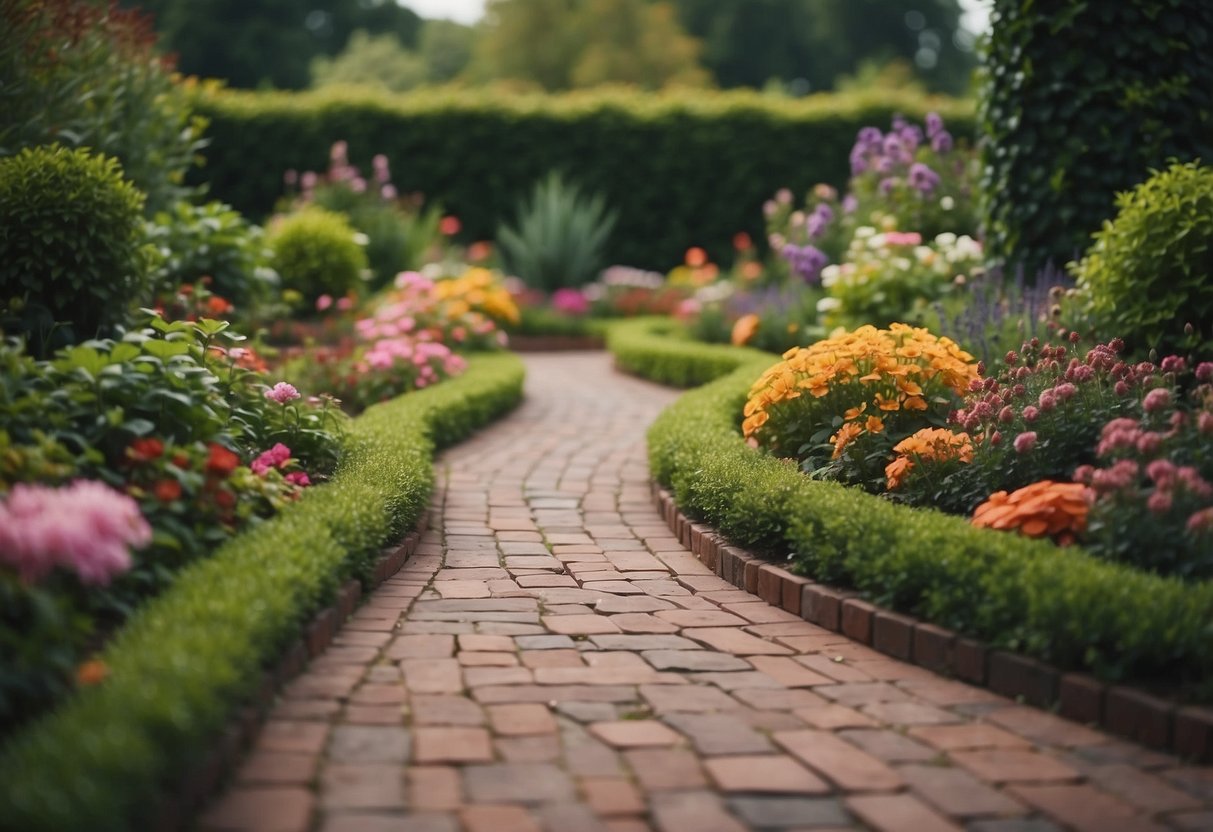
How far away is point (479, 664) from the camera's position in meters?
3.55

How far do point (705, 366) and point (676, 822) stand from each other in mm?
7038

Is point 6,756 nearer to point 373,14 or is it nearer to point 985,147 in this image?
point 985,147

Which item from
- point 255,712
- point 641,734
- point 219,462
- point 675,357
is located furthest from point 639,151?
point 255,712

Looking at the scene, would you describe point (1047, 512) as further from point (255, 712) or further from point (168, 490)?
point (168, 490)

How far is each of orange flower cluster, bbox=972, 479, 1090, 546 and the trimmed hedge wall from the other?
12.9 m

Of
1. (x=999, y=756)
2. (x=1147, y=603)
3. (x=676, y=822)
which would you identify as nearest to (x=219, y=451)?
(x=676, y=822)

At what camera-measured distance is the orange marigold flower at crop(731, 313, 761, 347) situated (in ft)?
33.0

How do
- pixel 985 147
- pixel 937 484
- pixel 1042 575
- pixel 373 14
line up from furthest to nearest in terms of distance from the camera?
pixel 373 14 → pixel 985 147 → pixel 937 484 → pixel 1042 575

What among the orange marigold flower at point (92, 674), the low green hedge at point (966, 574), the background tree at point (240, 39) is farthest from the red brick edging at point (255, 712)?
the background tree at point (240, 39)

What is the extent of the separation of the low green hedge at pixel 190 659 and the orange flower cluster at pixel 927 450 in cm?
190

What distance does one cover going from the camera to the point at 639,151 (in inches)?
648

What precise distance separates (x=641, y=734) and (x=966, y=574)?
111 centimetres

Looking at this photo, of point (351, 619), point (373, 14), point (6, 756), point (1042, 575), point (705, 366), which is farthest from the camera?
point (373, 14)

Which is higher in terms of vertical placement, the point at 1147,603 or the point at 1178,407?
the point at 1178,407
